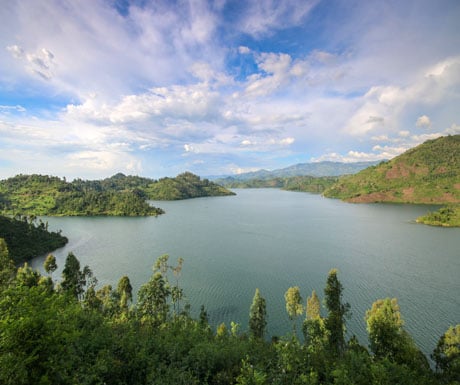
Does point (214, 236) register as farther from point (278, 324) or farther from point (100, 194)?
point (100, 194)

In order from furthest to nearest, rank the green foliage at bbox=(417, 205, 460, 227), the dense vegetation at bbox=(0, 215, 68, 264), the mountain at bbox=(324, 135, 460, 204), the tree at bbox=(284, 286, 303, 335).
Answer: the mountain at bbox=(324, 135, 460, 204) → the green foliage at bbox=(417, 205, 460, 227) → the dense vegetation at bbox=(0, 215, 68, 264) → the tree at bbox=(284, 286, 303, 335)

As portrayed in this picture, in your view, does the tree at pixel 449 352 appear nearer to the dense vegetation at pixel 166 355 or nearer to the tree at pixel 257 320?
the dense vegetation at pixel 166 355

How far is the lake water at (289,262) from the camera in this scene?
126 feet

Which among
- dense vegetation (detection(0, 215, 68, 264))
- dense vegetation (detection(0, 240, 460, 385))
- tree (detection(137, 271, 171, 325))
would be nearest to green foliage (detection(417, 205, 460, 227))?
dense vegetation (detection(0, 240, 460, 385))

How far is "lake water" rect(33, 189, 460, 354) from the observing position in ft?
126

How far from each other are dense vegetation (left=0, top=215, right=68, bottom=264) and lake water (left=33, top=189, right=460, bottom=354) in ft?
13.1

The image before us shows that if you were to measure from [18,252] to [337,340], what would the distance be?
75.5m

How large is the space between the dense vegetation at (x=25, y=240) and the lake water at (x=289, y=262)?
4.00 meters

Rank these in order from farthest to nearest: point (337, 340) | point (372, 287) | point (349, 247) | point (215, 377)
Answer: point (349, 247) → point (372, 287) → point (337, 340) → point (215, 377)

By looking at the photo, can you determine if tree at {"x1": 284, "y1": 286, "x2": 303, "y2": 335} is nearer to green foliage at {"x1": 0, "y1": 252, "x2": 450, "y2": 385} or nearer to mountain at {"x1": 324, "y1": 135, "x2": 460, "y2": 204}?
green foliage at {"x1": 0, "y1": 252, "x2": 450, "y2": 385}

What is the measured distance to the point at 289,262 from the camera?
190 feet

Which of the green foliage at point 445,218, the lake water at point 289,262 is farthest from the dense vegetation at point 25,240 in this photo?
the green foliage at point 445,218

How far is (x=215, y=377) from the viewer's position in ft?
42.2

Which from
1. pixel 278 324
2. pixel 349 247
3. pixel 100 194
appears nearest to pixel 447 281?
pixel 349 247
